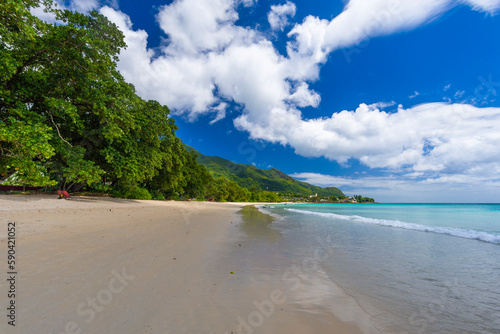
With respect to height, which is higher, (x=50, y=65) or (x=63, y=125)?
(x=50, y=65)

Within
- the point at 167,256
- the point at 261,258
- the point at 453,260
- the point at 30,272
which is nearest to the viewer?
the point at 30,272

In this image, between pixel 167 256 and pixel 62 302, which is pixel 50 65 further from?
pixel 62 302

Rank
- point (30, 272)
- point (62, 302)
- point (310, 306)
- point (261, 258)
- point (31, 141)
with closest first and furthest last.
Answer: point (62, 302) → point (310, 306) → point (30, 272) → point (261, 258) → point (31, 141)

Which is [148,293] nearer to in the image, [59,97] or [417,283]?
[417,283]

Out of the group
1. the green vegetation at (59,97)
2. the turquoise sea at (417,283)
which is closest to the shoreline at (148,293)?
the turquoise sea at (417,283)

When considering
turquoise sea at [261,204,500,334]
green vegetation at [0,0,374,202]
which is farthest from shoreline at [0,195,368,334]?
green vegetation at [0,0,374,202]

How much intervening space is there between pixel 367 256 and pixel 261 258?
4046 millimetres

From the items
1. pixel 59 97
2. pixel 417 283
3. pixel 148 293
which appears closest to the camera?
pixel 148 293

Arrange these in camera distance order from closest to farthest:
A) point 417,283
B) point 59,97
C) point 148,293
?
1. point 148,293
2. point 417,283
3. point 59,97

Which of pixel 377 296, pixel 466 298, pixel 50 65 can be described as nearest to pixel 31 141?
pixel 50 65

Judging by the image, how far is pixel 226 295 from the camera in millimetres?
3721

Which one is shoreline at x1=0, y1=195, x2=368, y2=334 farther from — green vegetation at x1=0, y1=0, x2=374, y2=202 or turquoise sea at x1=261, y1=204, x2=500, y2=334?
green vegetation at x1=0, y1=0, x2=374, y2=202

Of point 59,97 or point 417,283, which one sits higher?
point 59,97

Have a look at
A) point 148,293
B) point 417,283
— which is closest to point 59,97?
point 148,293
